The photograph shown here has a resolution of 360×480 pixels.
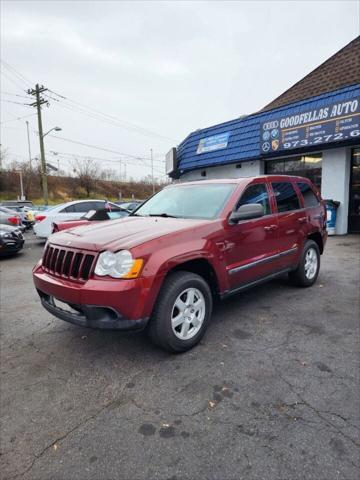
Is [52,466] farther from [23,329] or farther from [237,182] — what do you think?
[237,182]

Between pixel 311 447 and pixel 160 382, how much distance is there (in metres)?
1.22

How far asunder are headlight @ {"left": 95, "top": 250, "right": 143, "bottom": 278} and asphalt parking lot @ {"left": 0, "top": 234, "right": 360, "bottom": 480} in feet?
3.03

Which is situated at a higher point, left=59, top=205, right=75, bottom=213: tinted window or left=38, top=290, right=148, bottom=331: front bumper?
left=59, top=205, right=75, bottom=213: tinted window

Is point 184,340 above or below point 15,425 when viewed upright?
above

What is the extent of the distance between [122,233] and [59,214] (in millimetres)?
8236

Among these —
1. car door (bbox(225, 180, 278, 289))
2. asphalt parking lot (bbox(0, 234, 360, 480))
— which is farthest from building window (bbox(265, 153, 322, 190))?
asphalt parking lot (bbox(0, 234, 360, 480))

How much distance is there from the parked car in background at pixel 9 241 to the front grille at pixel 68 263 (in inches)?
243

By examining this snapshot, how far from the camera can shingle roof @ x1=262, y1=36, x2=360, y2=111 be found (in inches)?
441

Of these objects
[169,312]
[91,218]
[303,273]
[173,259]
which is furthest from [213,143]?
[169,312]

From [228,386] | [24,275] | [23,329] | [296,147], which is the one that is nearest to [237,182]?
[228,386]

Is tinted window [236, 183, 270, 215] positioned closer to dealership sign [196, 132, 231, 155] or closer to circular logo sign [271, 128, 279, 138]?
circular logo sign [271, 128, 279, 138]

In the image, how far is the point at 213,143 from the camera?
14.0 m

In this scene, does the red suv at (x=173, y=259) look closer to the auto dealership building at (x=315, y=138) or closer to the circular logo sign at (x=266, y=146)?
Result: the auto dealership building at (x=315, y=138)

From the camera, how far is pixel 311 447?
192 cm
